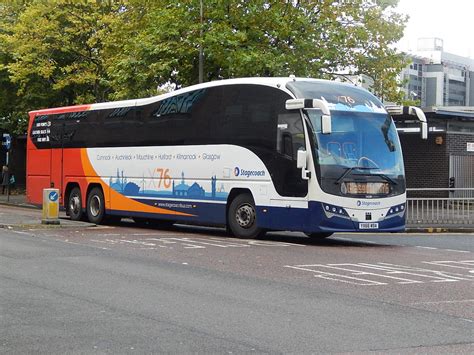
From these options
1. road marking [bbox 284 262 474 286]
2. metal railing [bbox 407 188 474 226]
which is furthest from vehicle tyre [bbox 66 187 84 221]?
road marking [bbox 284 262 474 286]

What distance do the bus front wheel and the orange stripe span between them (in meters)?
0.83

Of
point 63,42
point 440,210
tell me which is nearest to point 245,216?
point 440,210

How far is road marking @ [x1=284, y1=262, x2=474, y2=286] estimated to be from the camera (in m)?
11.4

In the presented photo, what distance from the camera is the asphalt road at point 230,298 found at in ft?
23.4

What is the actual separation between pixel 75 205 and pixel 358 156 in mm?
11011

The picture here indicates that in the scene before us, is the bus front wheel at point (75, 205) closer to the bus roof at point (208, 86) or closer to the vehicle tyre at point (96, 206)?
the vehicle tyre at point (96, 206)

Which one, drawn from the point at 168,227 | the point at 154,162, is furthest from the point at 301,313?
the point at 168,227

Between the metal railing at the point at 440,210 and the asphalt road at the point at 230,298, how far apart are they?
20.5 ft

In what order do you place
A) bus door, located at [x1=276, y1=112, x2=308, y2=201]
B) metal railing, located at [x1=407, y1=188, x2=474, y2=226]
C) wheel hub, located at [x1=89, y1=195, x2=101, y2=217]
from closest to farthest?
bus door, located at [x1=276, y1=112, x2=308, y2=201]
metal railing, located at [x1=407, y1=188, x2=474, y2=226]
wheel hub, located at [x1=89, y1=195, x2=101, y2=217]

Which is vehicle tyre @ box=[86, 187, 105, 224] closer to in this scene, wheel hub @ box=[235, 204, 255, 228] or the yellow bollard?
the yellow bollard

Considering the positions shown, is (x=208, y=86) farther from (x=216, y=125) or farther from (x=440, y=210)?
(x=440, y=210)

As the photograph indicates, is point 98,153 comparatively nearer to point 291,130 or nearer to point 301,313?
point 291,130

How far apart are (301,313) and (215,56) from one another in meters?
18.4

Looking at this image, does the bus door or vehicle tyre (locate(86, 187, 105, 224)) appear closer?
the bus door
